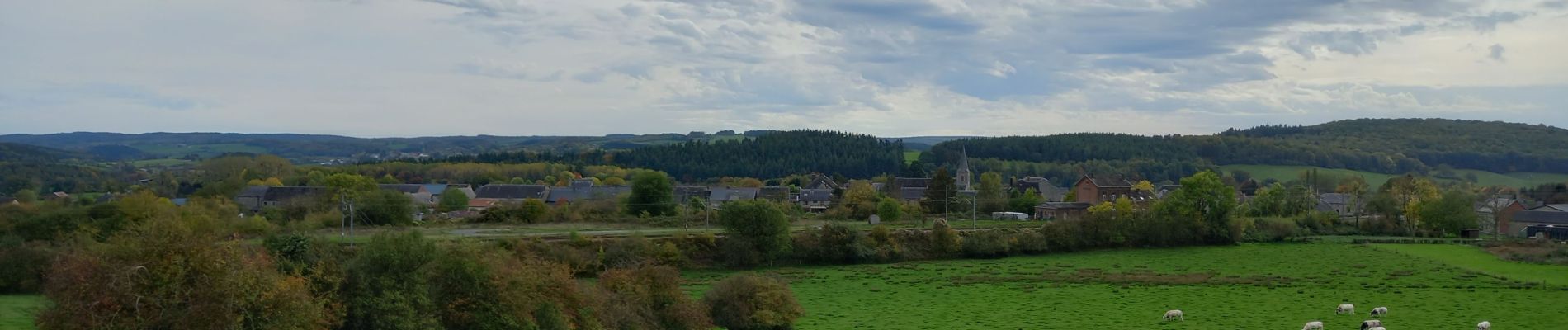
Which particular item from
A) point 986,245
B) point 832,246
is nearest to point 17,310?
point 832,246

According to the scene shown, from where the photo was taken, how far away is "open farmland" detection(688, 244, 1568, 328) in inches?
1388

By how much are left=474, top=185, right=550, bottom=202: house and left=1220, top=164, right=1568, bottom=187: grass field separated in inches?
3680

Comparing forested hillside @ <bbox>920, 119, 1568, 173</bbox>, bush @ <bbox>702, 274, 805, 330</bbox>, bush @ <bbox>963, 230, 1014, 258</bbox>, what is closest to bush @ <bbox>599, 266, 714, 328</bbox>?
bush @ <bbox>702, 274, 805, 330</bbox>

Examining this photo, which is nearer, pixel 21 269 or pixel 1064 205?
pixel 21 269

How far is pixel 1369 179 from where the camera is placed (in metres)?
141

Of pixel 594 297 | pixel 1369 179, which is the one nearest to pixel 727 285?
pixel 594 297

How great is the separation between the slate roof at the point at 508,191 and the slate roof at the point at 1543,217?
7802 cm

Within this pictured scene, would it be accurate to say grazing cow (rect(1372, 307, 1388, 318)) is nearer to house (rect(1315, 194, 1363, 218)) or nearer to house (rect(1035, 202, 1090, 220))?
house (rect(1035, 202, 1090, 220))

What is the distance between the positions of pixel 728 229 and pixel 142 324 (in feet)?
121

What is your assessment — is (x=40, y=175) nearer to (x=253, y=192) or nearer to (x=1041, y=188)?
(x=253, y=192)

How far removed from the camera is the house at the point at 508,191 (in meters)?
102

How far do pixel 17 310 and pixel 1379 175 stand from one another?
155102 millimetres

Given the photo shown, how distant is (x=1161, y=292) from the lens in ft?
144

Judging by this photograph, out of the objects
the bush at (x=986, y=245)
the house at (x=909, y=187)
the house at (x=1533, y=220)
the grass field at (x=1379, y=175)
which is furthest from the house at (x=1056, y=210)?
the grass field at (x=1379, y=175)
